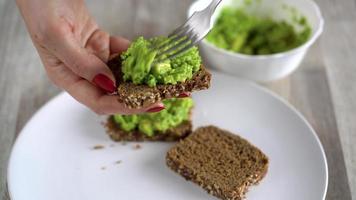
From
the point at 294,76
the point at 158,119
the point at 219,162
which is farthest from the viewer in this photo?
the point at 294,76

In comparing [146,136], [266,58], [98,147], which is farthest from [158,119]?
[266,58]

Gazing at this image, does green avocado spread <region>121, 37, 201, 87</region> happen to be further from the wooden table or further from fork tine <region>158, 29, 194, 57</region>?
the wooden table

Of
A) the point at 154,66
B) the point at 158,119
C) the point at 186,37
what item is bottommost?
the point at 158,119

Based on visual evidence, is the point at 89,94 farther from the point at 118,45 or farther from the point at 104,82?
the point at 118,45

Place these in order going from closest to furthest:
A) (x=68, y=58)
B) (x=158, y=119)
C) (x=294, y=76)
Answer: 1. (x=68, y=58)
2. (x=158, y=119)
3. (x=294, y=76)

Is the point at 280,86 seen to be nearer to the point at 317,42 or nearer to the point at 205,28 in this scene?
the point at 317,42

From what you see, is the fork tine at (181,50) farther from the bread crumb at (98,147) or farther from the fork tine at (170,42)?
the bread crumb at (98,147)

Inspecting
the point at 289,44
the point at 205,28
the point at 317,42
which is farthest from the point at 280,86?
the point at 205,28
